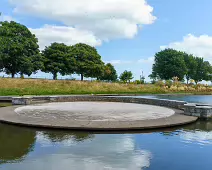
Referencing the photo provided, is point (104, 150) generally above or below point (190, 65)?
below

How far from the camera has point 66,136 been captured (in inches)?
303

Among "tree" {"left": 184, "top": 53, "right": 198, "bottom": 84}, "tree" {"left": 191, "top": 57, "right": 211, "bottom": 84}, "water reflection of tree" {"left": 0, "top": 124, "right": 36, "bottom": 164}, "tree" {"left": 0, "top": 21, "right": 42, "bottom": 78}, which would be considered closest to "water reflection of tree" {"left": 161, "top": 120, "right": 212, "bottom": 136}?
"water reflection of tree" {"left": 0, "top": 124, "right": 36, "bottom": 164}

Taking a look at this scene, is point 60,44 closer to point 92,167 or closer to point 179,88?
point 179,88

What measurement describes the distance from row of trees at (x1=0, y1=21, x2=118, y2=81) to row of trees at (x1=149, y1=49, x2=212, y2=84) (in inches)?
769

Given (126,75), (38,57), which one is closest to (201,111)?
(38,57)

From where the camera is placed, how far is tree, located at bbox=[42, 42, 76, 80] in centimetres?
4706

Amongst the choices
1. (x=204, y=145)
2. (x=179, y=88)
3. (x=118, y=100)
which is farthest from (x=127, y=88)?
(x=204, y=145)

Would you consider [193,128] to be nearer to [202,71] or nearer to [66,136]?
[66,136]

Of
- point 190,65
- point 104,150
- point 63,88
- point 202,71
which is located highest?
point 190,65

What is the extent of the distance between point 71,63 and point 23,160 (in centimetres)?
4446

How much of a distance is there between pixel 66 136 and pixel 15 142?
1.51m

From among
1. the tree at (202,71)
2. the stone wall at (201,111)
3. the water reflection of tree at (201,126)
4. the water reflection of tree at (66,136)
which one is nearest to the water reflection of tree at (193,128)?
the water reflection of tree at (201,126)

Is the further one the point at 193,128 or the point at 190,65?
the point at 190,65

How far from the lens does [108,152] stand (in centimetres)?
614
